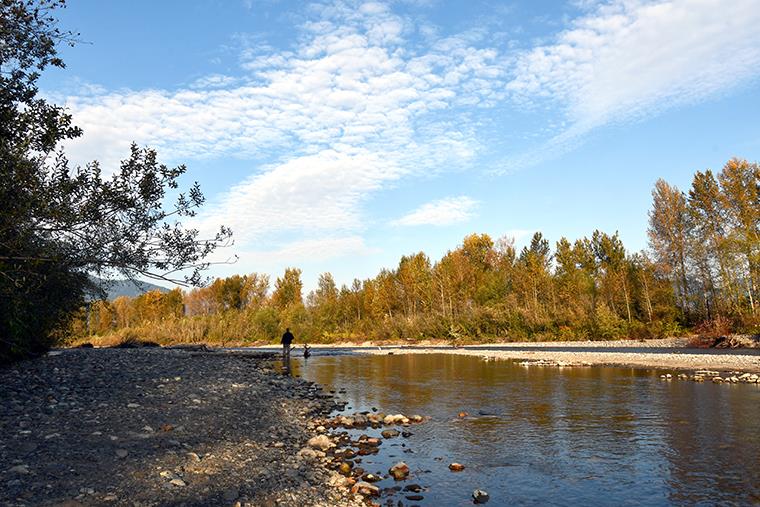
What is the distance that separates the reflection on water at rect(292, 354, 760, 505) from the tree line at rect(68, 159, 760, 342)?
Result: 20563 millimetres

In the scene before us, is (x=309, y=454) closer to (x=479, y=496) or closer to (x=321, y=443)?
(x=321, y=443)

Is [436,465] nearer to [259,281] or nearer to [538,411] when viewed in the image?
[538,411]

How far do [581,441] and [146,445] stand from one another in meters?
11.0

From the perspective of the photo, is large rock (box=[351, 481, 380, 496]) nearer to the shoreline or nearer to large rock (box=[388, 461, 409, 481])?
large rock (box=[388, 461, 409, 481])

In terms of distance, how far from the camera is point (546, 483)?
10.4 meters

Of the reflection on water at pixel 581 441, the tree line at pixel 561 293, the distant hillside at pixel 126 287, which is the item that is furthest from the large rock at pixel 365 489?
the tree line at pixel 561 293

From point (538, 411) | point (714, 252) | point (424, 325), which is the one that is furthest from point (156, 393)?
point (424, 325)

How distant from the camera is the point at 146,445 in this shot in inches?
382

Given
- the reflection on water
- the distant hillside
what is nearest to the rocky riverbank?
the reflection on water

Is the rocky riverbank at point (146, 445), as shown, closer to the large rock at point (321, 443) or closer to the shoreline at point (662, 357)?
the large rock at point (321, 443)

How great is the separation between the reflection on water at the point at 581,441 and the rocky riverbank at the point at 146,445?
248 cm

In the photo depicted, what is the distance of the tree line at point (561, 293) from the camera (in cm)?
4447

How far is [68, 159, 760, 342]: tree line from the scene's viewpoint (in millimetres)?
44469

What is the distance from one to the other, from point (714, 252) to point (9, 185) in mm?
53121
